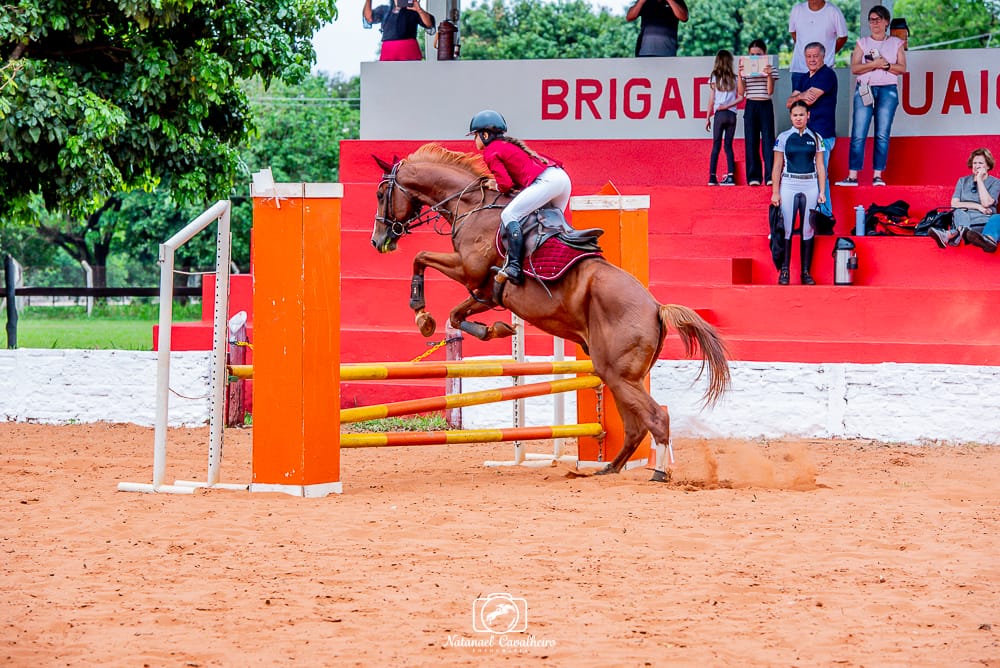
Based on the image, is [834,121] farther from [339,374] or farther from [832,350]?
[339,374]

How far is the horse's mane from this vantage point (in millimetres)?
9141

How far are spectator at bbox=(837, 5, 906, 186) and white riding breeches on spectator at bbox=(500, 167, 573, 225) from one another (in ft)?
21.6

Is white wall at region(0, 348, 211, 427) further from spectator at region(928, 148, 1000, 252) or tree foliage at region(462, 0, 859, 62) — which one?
tree foliage at region(462, 0, 859, 62)

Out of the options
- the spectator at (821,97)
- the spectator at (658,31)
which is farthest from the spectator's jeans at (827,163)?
the spectator at (658,31)

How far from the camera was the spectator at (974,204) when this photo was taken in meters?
12.7

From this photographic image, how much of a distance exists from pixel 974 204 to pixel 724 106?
119 inches

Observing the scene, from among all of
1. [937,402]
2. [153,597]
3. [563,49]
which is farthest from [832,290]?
[563,49]

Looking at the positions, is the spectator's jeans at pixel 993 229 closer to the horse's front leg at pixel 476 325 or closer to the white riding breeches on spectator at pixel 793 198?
the white riding breeches on spectator at pixel 793 198

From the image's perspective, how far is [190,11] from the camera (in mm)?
15062

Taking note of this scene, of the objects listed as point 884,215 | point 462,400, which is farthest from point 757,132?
point 462,400

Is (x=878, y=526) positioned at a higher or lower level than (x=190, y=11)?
lower

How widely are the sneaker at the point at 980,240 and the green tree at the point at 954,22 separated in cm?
2840

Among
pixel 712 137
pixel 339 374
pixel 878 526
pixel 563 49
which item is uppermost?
pixel 563 49

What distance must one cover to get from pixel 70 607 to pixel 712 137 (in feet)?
38.7
